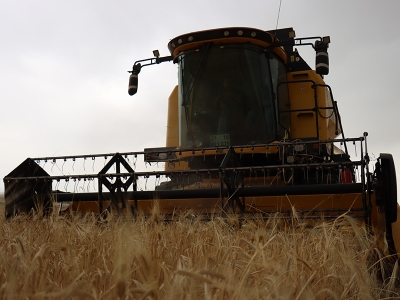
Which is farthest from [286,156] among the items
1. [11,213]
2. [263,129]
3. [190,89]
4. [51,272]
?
[51,272]

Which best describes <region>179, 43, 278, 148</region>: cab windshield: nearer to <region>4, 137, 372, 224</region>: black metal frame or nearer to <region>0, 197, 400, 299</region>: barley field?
<region>4, 137, 372, 224</region>: black metal frame

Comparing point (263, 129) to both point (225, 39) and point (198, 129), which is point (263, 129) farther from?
point (225, 39)

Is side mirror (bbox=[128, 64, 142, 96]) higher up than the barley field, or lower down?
higher up

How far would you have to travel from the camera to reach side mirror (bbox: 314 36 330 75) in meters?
4.96

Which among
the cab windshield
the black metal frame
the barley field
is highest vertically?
the cab windshield

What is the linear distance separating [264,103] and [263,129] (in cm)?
31

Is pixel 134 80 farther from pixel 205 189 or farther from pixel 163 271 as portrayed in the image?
pixel 163 271

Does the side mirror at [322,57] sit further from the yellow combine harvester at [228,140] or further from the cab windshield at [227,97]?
the cab windshield at [227,97]

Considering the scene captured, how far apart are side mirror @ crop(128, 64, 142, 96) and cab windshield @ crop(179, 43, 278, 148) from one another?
2.06 feet

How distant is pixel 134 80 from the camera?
19.6 ft

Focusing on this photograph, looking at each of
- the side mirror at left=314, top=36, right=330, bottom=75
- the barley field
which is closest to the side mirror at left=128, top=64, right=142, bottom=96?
the side mirror at left=314, top=36, right=330, bottom=75

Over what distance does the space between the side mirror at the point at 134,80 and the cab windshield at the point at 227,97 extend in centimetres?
63

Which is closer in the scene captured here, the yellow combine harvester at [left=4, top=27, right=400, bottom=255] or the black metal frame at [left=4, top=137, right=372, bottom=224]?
the black metal frame at [left=4, top=137, right=372, bottom=224]

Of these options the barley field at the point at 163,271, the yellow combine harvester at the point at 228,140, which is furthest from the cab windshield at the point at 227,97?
the barley field at the point at 163,271
